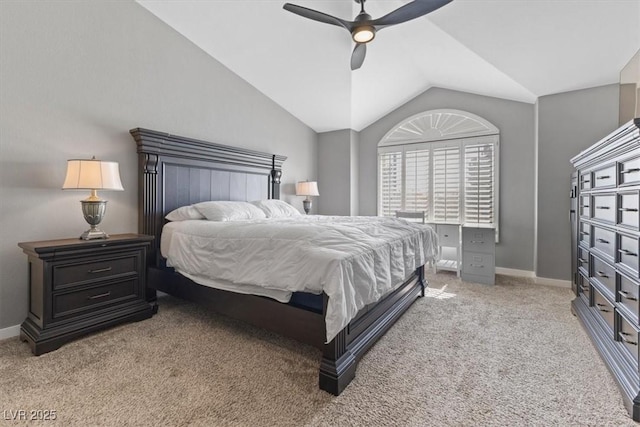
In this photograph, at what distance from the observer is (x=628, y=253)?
1.68 metres

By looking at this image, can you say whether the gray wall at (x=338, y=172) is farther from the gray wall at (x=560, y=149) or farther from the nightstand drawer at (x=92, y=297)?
the nightstand drawer at (x=92, y=297)

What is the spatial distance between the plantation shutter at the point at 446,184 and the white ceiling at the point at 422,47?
0.97 m

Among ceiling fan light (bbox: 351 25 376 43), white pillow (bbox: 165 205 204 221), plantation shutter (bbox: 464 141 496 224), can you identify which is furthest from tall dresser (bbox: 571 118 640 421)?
white pillow (bbox: 165 205 204 221)

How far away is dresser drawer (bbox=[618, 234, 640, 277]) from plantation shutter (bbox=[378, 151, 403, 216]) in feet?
11.0

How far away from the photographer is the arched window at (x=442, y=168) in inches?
171

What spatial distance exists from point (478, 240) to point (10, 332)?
4813mm

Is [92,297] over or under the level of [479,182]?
under

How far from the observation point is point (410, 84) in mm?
4562

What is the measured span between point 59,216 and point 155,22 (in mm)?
2257

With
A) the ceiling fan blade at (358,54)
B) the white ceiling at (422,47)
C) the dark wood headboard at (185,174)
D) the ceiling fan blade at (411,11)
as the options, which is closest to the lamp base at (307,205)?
the dark wood headboard at (185,174)

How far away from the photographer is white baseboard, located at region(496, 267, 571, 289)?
3.63m

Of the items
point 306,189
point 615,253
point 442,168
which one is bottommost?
point 615,253

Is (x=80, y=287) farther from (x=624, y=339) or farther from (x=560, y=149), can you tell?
(x=560, y=149)

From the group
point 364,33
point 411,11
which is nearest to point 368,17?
point 364,33
